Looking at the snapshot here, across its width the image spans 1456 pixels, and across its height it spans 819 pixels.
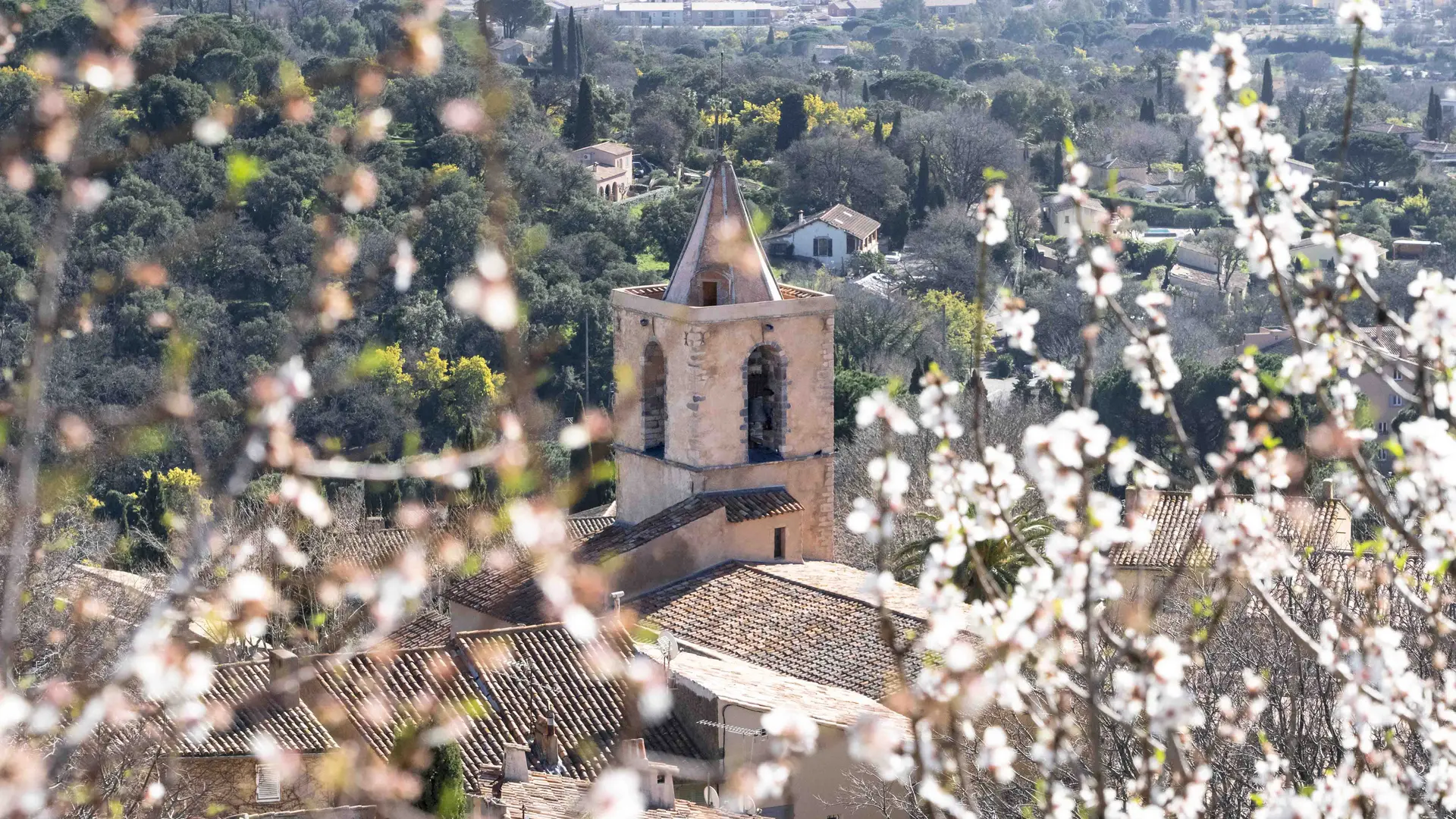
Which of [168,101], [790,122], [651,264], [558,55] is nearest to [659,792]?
[168,101]

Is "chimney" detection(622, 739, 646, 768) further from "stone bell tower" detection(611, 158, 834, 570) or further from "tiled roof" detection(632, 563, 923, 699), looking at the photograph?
"stone bell tower" detection(611, 158, 834, 570)

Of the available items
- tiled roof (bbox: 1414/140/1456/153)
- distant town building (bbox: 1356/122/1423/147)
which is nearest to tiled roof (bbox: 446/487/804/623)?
tiled roof (bbox: 1414/140/1456/153)

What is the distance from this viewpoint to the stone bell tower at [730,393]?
1755 cm

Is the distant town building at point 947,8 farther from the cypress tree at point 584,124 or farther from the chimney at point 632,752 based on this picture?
the chimney at point 632,752

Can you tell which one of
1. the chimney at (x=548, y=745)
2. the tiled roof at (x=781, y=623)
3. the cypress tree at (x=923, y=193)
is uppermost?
the chimney at (x=548, y=745)

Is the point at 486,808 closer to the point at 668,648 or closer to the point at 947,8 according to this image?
the point at 668,648

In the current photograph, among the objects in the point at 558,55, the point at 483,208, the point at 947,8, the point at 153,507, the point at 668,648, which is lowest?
the point at 947,8

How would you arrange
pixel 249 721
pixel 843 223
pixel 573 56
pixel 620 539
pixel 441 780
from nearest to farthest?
pixel 441 780
pixel 249 721
pixel 620 539
pixel 843 223
pixel 573 56

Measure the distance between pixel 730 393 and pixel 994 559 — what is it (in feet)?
9.06

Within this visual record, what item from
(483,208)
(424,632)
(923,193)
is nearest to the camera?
(424,632)

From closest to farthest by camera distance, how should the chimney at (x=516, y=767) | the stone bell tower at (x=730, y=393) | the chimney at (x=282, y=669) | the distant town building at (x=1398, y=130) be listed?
the chimney at (x=516, y=767) → the chimney at (x=282, y=669) → the stone bell tower at (x=730, y=393) → the distant town building at (x=1398, y=130)

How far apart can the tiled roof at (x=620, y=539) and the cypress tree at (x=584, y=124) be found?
40486 millimetres

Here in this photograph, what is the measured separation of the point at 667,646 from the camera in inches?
590

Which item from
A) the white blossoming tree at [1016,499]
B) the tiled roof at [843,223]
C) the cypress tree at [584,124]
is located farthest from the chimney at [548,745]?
the cypress tree at [584,124]
